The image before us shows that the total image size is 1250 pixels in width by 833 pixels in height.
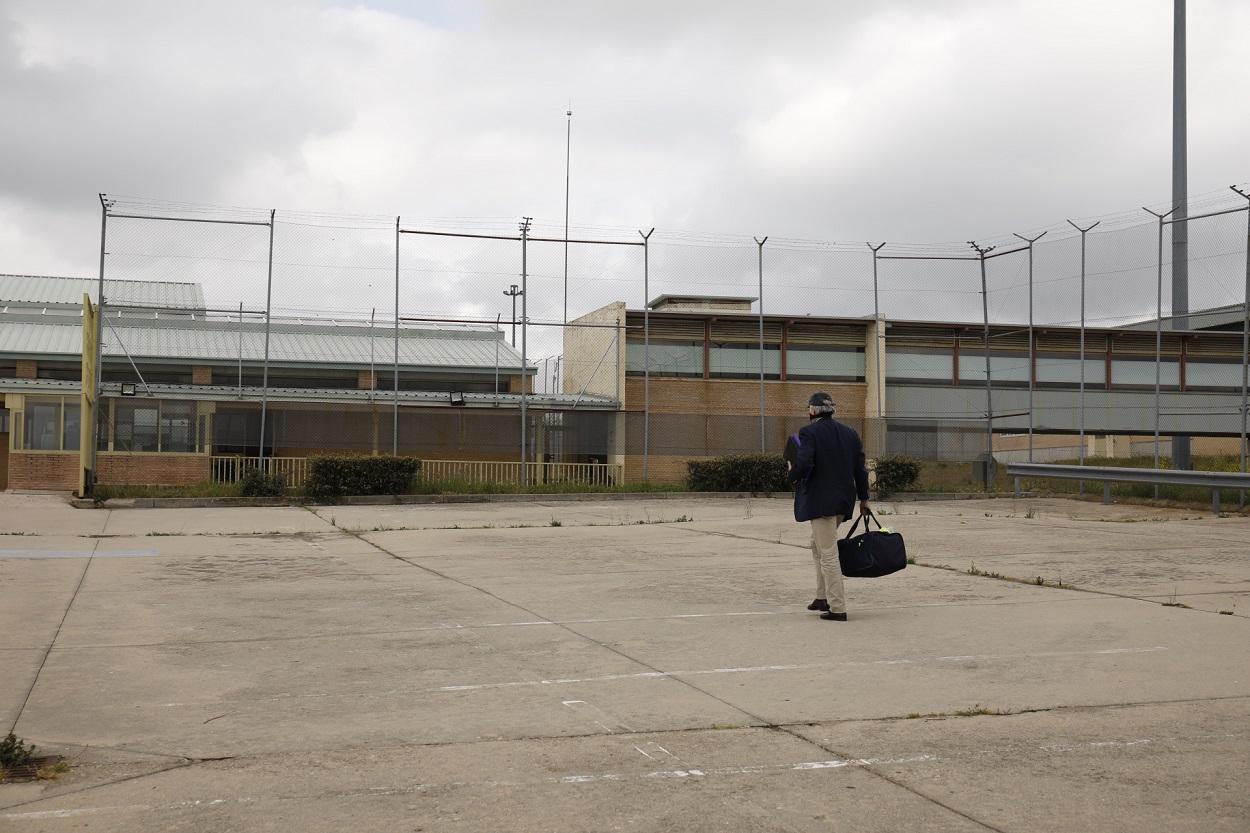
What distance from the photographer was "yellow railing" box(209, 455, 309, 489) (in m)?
26.8

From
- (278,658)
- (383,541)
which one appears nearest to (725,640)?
(278,658)

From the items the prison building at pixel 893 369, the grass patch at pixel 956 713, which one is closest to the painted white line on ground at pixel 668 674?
the grass patch at pixel 956 713

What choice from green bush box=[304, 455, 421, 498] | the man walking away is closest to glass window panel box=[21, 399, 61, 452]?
green bush box=[304, 455, 421, 498]

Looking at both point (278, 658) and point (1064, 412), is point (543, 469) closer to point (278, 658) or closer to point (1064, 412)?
point (1064, 412)

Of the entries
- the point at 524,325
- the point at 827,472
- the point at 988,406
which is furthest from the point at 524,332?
the point at 827,472

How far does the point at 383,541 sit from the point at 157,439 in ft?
45.9

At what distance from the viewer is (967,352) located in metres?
34.1

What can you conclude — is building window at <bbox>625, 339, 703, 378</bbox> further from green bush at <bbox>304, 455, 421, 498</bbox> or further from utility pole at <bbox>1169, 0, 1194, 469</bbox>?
utility pole at <bbox>1169, 0, 1194, 469</bbox>

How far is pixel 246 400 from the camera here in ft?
90.3

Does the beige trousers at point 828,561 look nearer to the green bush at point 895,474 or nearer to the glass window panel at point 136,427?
the green bush at point 895,474

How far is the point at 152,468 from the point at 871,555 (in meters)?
22.0

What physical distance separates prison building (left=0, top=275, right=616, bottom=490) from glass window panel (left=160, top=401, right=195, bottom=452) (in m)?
0.02

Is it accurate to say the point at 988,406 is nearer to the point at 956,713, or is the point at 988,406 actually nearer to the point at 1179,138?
the point at 1179,138

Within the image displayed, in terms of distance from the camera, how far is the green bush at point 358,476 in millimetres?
23938
